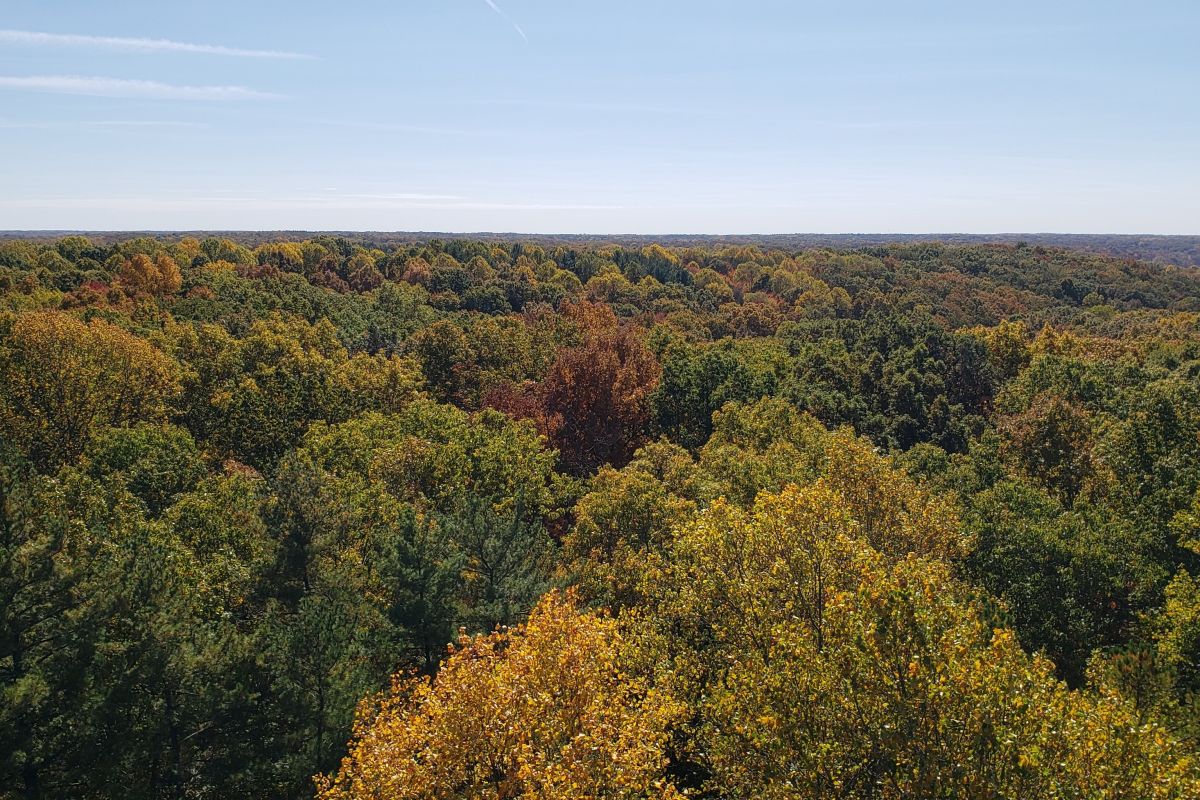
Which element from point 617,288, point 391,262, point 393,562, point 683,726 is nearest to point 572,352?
point 393,562

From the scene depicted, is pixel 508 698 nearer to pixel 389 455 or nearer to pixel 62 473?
pixel 389 455

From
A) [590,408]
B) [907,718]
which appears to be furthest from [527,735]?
[590,408]

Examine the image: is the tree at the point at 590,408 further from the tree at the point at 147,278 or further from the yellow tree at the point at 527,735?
the tree at the point at 147,278

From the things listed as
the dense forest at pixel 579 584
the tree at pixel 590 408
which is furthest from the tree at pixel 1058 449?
the tree at pixel 590 408

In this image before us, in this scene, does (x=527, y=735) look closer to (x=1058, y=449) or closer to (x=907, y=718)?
(x=907, y=718)

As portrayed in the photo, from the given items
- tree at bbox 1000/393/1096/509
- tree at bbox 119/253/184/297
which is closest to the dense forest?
tree at bbox 1000/393/1096/509
